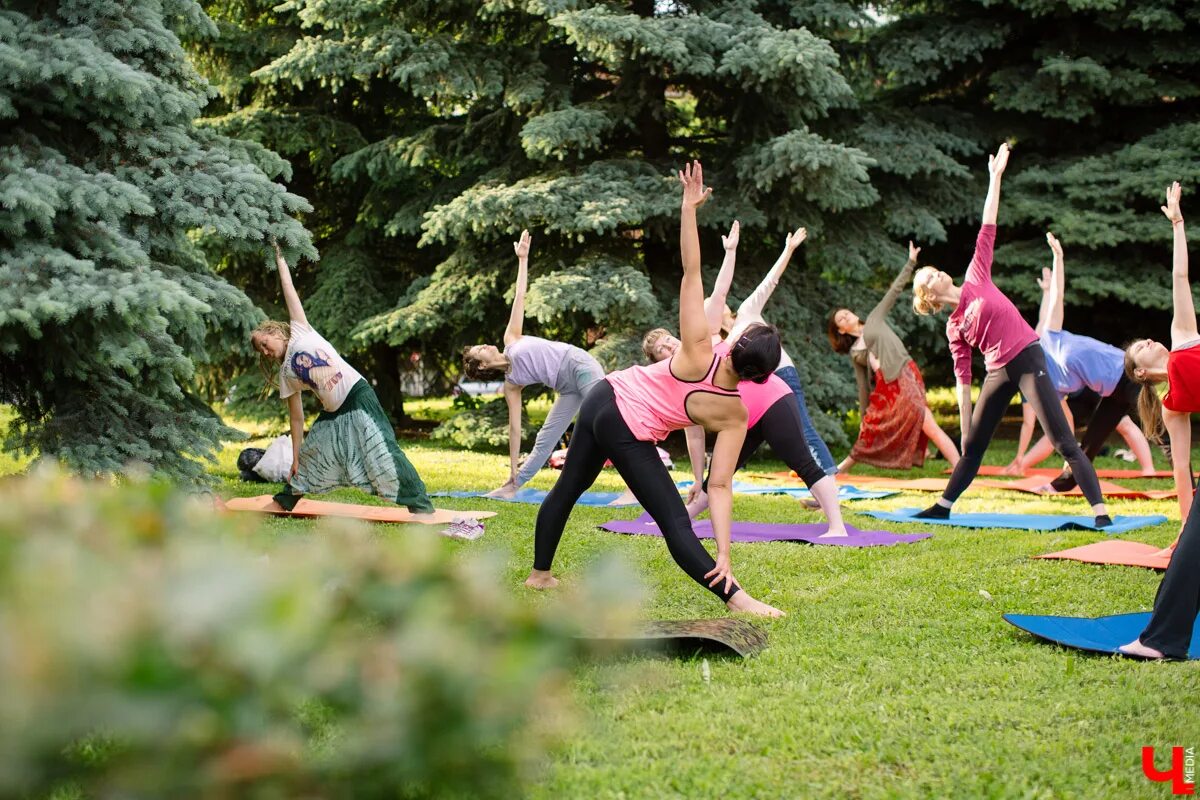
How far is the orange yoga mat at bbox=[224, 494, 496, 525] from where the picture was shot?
764cm

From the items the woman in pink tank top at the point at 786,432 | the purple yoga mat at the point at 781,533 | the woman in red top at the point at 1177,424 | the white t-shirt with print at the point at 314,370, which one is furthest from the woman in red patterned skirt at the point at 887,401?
the white t-shirt with print at the point at 314,370

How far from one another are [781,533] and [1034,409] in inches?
74.7

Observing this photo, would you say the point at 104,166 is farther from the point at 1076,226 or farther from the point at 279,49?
the point at 1076,226

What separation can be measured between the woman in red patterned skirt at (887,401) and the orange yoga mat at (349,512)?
417 centimetres

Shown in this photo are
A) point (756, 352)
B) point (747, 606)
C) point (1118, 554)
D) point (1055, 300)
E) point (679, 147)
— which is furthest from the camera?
point (679, 147)

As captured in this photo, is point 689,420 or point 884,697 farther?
point 689,420

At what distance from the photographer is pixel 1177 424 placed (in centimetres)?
503

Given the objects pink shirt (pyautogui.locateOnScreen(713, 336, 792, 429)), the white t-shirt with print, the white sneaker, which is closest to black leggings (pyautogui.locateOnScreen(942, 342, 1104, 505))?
pink shirt (pyautogui.locateOnScreen(713, 336, 792, 429))

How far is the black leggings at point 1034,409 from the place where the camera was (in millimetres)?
7332

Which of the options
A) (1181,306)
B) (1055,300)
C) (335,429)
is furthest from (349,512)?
(1055,300)

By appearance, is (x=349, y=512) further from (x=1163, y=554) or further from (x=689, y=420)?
(x=1163, y=554)

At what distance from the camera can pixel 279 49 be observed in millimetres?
14211

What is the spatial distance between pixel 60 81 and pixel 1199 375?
233 inches

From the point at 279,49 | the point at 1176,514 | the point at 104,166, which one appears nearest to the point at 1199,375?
the point at 1176,514
